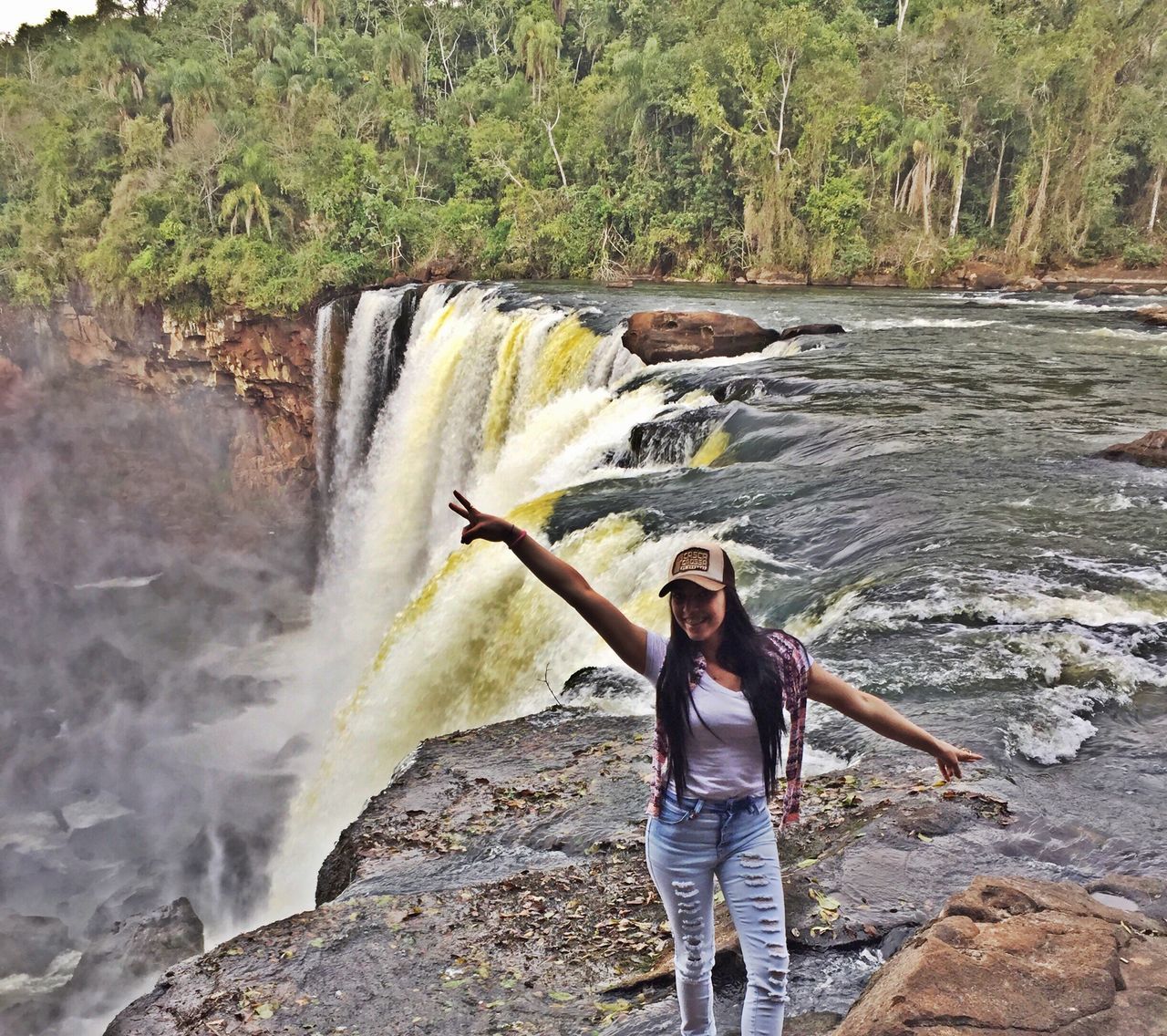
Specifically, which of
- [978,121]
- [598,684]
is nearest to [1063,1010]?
[598,684]

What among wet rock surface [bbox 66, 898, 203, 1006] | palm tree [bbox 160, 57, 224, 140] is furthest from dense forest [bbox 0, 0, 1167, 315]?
wet rock surface [bbox 66, 898, 203, 1006]

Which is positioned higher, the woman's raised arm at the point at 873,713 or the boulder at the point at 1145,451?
the woman's raised arm at the point at 873,713

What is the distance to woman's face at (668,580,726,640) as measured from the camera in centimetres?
263

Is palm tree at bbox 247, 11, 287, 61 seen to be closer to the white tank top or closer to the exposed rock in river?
the exposed rock in river

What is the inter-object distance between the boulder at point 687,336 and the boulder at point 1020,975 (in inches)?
467

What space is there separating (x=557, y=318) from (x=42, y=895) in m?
11.7

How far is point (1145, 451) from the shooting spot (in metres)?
9.48

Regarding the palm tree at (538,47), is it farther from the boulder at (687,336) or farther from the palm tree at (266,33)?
the boulder at (687,336)

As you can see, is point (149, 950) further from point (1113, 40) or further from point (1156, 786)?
point (1113, 40)

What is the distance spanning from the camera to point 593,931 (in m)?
4.30

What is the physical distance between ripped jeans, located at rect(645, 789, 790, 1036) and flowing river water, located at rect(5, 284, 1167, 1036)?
2.02 metres

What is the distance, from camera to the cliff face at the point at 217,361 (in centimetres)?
2992

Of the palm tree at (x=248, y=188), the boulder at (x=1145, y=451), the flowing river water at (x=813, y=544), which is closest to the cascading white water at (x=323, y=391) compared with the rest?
the flowing river water at (x=813, y=544)

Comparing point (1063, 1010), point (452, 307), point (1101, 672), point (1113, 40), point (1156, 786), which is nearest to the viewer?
point (1063, 1010)
